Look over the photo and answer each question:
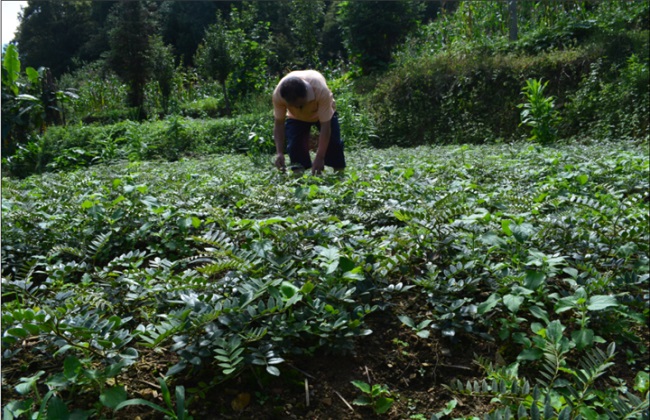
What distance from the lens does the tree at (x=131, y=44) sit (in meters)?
17.1

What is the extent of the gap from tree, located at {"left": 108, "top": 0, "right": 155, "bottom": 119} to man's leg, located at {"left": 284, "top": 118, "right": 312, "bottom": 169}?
479 inches

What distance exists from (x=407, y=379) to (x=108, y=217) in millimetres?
2096

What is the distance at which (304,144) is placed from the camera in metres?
6.38

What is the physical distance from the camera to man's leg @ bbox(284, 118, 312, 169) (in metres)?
6.25

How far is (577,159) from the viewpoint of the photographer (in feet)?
20.2

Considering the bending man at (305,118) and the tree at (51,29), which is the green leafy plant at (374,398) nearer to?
the bending man at (305,118)

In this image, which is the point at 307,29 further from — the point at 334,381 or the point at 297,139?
the point at 334,381

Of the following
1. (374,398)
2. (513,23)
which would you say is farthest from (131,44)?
(374,398)

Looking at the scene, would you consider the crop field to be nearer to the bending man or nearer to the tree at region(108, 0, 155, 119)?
the bending man

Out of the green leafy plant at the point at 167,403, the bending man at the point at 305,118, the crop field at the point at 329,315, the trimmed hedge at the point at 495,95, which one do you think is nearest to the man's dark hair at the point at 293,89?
the bending man at the point at 305,118

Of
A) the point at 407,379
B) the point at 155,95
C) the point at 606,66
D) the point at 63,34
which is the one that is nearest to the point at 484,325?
the point at 407,379

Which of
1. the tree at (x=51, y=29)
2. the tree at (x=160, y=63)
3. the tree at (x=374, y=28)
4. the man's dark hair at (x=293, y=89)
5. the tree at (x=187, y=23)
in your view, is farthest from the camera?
the tree at (x=187, y=23)

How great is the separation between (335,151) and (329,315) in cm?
421

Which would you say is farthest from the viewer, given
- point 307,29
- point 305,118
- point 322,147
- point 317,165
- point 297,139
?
point 307,29
